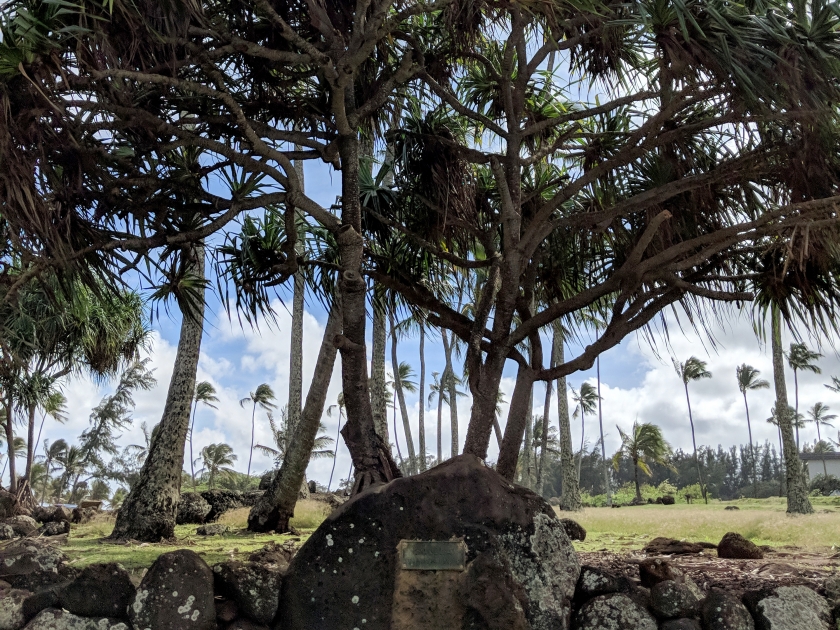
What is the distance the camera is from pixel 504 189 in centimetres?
639

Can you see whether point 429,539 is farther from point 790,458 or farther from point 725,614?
point 790,458

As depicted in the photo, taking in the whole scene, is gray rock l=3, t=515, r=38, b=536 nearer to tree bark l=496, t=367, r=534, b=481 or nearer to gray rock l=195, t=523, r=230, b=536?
gray rock l=195, t=523, r=230, b=536

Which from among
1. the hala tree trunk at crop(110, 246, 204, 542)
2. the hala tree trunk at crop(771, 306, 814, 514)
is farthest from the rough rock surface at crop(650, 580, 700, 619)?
the hala tree trunk at crop(771, 306, 814, 514)

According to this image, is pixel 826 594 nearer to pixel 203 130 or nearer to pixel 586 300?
pixel 586 300

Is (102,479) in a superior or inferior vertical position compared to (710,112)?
inferior

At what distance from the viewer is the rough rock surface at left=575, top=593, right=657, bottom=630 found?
427 centimetres

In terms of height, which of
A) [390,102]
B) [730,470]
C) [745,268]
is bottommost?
[730,470]

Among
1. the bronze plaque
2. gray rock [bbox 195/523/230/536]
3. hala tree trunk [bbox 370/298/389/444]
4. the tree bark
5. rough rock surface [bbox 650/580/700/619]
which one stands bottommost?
gray rock [bbox 195/523/230/536]

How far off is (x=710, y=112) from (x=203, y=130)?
4.74 meters

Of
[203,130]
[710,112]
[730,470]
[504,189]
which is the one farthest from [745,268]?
[730,470]

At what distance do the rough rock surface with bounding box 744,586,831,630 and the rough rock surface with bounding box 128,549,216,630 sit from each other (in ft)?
10.8

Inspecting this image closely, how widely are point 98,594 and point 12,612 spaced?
514 millimetres

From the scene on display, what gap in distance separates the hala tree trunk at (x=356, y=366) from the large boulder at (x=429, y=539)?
1303mm

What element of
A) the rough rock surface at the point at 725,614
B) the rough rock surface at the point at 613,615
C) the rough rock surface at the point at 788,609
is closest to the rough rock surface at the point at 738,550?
the rough rock surface at the point at 788,609
